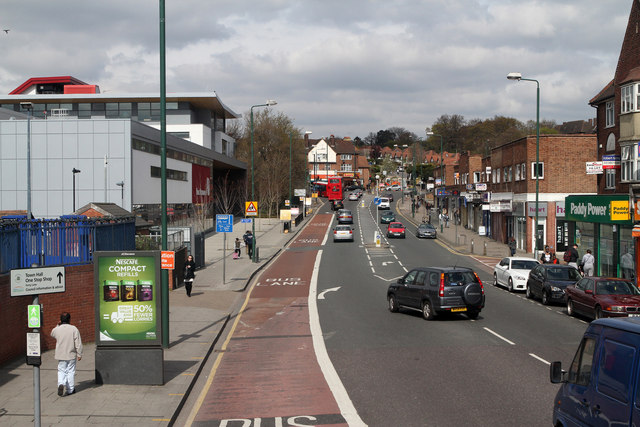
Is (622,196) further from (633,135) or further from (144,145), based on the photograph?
(144,145)

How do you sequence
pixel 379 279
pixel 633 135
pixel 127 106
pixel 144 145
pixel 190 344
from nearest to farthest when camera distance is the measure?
pixel 190 344 → pixel 633 135 → pixel 379 279 → pixel 144 145 → pixel 127 106

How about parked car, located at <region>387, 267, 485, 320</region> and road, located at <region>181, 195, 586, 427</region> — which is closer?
road, located at <region>181, 195, 586, 427</region>

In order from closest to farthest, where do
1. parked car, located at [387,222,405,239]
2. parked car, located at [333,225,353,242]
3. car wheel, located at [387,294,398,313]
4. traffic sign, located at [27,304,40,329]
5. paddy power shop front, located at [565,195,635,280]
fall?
1. traffic sign, located at [27,304,40,329]
2. car wheel, located at [387,294,398,313]
3. paddy power shop front, located at [565,195,635,280]
4. parked car, located at [333,225,353,242]
5. parked car, located at [387,222,405,239]

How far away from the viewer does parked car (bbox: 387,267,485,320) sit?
1912 cm

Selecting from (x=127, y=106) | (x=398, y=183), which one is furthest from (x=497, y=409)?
(x=398, y=183)

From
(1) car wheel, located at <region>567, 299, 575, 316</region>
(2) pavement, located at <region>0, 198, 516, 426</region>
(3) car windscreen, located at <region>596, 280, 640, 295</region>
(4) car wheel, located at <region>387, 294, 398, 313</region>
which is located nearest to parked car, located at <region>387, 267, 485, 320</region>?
(4) car wheel, located at <region>387, 294, 398, 313</region>

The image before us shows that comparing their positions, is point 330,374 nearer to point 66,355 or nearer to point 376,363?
point 376,363

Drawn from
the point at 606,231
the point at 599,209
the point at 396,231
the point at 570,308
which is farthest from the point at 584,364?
the point at 396,231

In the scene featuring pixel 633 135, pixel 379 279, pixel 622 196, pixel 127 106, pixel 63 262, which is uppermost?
pixel 127 106

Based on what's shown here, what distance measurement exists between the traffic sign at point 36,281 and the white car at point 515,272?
72.4 ft

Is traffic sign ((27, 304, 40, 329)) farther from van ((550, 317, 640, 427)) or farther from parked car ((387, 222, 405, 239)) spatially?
parked car ((387, 222, 405, 239))

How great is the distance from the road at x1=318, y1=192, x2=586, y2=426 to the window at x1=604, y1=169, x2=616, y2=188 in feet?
34.9

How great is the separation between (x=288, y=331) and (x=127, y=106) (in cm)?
5018

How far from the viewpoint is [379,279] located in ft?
103
